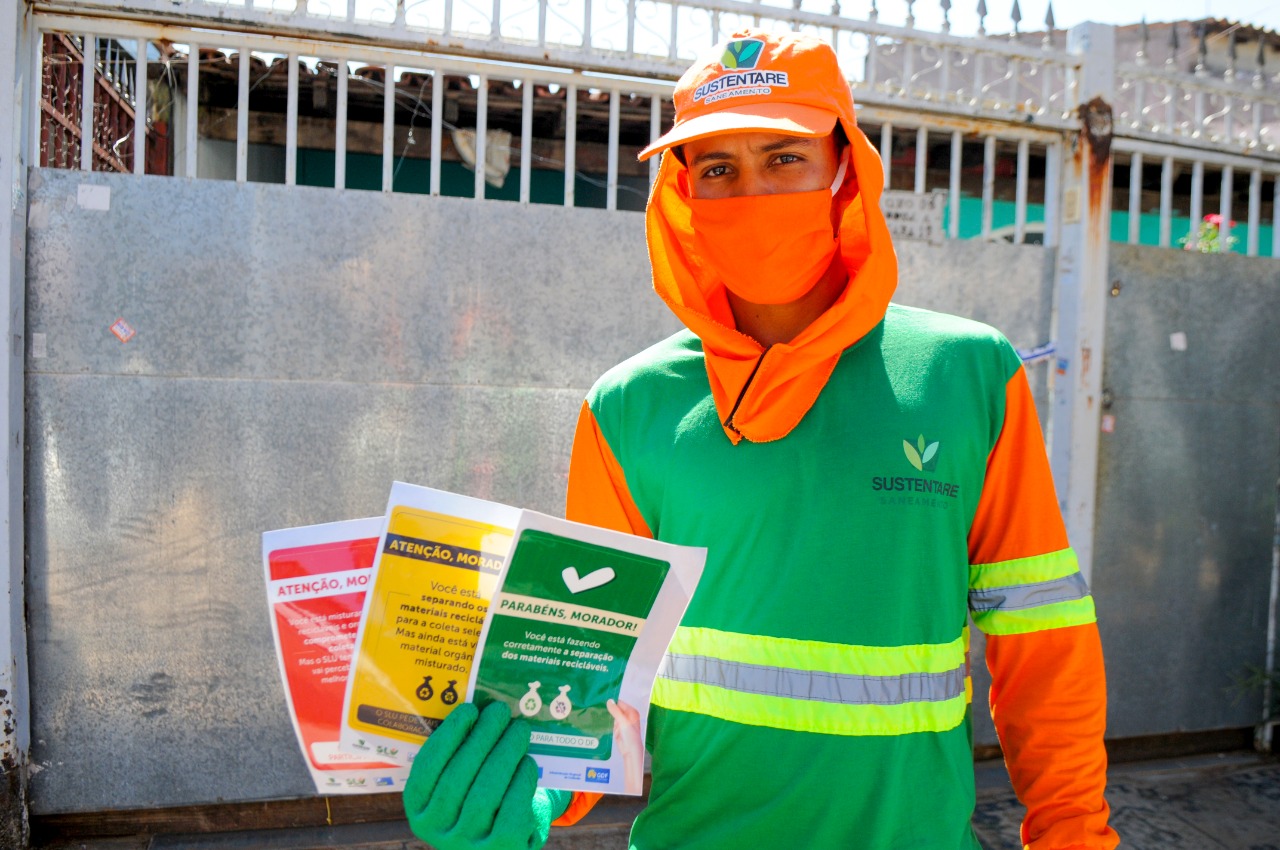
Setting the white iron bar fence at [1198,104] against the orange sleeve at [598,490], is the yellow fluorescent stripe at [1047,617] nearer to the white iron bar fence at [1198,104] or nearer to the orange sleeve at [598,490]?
the orange sleeve at [598,490]

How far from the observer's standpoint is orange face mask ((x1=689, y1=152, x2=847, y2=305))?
1623 millimetres

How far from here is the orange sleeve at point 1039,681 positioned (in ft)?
4.61

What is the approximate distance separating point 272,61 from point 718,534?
327 centimetres

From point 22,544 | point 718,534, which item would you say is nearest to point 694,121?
point 718,534

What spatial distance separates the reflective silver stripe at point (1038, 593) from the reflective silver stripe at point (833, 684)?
13 cm

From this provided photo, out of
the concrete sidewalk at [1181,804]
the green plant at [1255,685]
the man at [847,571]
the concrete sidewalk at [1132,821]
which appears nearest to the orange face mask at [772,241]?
the man at [847,571]

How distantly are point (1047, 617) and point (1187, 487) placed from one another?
12.9 ft

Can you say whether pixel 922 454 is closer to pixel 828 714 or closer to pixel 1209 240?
pixel 828 714

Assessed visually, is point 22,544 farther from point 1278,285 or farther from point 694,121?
point 1278,285

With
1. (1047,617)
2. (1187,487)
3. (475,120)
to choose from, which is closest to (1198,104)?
A: (1187,487)

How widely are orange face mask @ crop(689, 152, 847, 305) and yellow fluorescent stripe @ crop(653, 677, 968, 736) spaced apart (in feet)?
2.28

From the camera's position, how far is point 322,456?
12.4 feet

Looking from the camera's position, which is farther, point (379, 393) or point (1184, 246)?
point (1184, 246)

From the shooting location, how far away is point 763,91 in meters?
1.57
